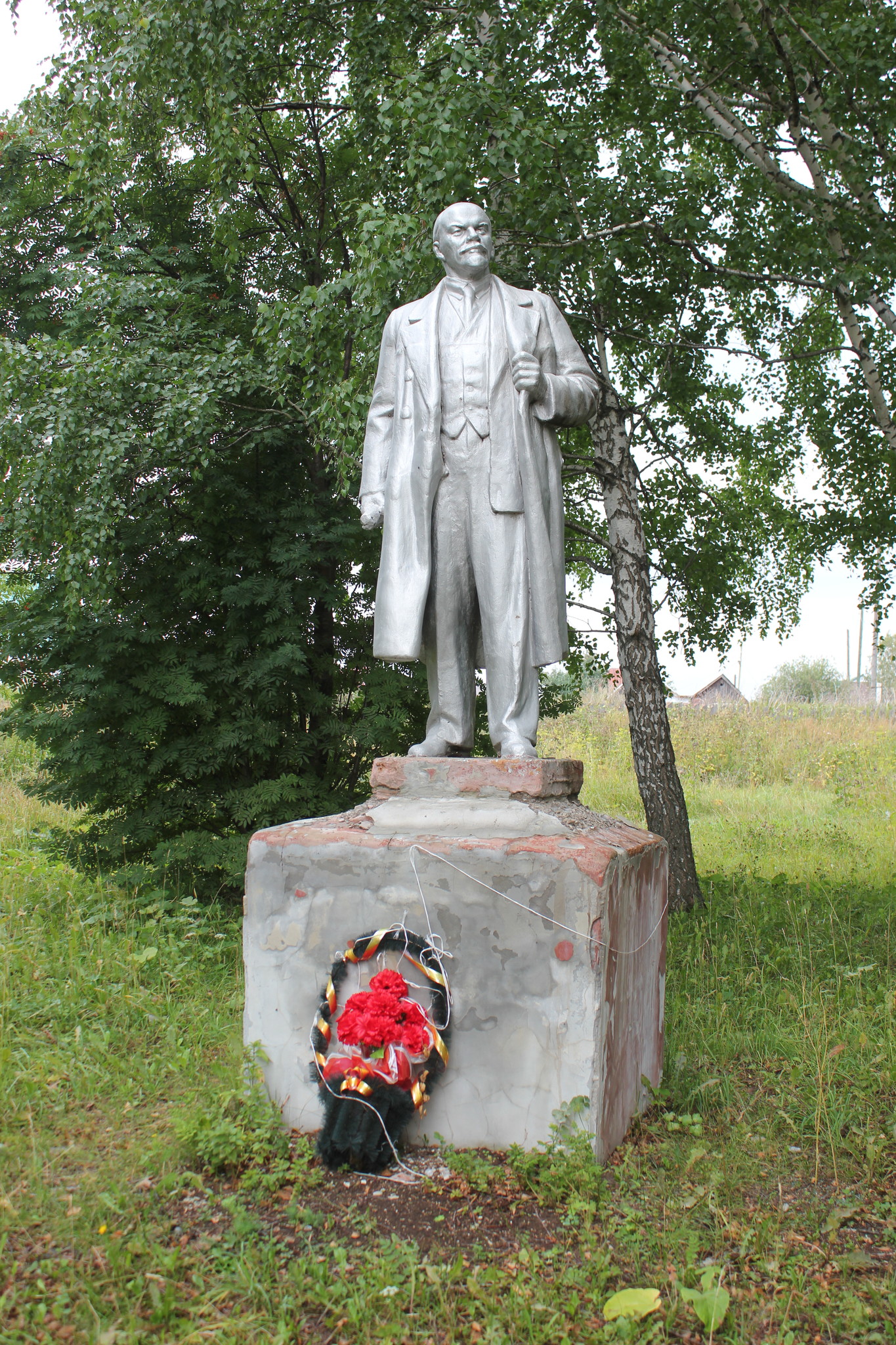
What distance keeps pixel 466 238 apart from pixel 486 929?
2.32 meters

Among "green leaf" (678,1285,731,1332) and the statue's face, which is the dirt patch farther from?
the statue's face

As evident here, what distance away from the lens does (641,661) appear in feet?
22.1

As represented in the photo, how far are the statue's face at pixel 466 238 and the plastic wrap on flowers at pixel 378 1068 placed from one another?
236 cm

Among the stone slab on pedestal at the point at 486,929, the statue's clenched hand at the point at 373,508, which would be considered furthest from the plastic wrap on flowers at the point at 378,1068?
the statue's clenched hand at the point at 373,508

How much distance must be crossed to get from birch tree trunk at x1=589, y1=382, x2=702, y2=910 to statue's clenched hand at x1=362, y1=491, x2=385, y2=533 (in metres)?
3.41

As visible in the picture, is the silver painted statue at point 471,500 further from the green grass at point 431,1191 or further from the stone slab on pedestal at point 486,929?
the green grass at point 431,1191

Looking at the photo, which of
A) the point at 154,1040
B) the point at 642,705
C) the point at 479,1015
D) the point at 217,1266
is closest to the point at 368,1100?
the point at 479,1015

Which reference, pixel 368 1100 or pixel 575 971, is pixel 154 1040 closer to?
pixel 368 1100

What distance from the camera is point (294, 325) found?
6.02m

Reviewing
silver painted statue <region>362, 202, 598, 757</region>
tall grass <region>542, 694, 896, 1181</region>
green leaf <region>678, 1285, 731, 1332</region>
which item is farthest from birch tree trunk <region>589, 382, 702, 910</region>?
green leaf <region>678, 1285, 731, 1332</region>

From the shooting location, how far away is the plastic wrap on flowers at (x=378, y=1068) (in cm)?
285

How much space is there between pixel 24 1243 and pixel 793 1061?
8.85ft

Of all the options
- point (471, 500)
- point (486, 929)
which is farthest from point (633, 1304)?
point (471, 500)

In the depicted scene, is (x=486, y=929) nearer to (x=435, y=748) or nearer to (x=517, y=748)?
(x=517, y=748)
